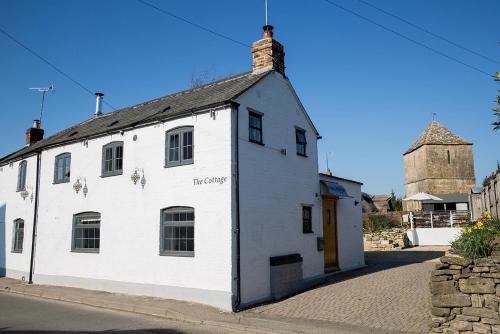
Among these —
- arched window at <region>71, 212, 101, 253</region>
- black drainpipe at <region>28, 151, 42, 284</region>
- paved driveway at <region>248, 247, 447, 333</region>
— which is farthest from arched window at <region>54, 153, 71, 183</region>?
paved driveway at <region>248, 247, 447, 333</region>

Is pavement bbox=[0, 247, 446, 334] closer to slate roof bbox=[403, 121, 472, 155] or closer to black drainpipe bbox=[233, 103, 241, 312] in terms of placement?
black drainpipe bbox=[233, 103, 241, 312]

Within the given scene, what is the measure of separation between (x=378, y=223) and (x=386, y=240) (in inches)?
180

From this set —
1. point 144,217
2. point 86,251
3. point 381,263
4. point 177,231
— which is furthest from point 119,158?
point 381,263

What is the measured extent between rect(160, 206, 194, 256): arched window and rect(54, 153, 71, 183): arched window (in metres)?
6.16

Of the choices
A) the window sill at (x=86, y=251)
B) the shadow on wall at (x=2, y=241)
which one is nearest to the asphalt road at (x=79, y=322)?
the window sill at (x=86, y=251)

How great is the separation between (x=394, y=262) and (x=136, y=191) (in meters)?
13.0

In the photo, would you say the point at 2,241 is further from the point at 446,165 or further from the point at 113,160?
the point at 446,165

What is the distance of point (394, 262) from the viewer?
19.1 meters

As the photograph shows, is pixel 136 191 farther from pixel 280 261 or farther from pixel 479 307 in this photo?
pixel 479 307

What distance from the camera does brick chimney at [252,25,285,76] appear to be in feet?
45.5

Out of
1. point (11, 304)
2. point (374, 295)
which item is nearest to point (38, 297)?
point (11, 304)

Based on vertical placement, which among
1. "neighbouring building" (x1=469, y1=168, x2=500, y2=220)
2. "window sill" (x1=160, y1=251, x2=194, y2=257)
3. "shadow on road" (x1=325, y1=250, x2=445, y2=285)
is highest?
"neighbouring building" (x1=469, y1=168, x2=500, y2=220)

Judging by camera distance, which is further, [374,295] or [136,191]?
[136,191]

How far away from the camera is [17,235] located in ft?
60.7
